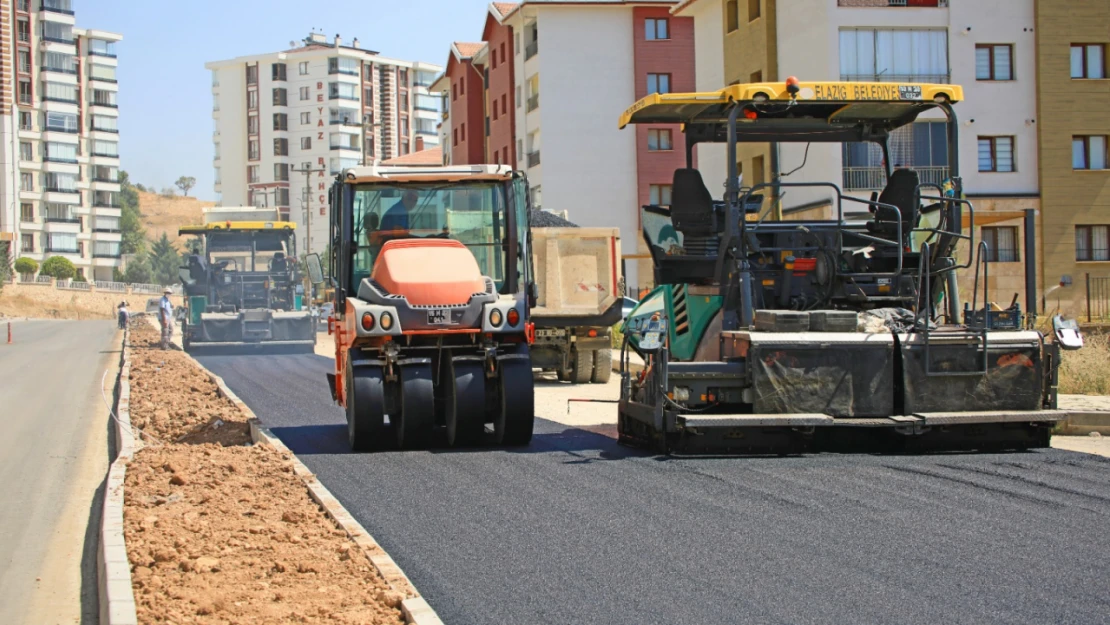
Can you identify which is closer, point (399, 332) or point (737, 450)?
point (737, 450)

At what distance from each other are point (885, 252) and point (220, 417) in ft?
26.5

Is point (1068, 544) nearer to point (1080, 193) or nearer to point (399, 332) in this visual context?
point (399, 332)

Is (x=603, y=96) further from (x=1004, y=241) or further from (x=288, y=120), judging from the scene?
(x=288, y=120)

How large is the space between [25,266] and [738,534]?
309ft

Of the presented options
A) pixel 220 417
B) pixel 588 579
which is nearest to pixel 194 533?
pixel 588 579

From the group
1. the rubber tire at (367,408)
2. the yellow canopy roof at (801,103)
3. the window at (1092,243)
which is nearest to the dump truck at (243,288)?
the rubber tire at (367,408)

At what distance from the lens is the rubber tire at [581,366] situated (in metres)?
21.4

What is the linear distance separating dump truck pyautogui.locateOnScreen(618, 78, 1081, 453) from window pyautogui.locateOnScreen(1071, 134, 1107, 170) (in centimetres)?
2991

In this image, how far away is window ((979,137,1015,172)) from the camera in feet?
128

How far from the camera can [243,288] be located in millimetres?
32344

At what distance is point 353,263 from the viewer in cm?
1253

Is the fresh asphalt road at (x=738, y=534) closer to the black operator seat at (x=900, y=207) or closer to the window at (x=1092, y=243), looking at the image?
the black operator seat at (x=900, y=207)

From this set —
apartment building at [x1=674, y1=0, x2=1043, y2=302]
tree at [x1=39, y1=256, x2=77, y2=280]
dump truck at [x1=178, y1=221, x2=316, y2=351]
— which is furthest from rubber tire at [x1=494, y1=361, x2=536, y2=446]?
tree at [x1=39, y1=256, x2=77, y2=280]

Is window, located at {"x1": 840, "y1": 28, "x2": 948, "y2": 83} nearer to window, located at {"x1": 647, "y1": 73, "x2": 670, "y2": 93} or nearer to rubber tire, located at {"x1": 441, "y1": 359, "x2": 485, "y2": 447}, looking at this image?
window, located at {"x1": 647, "y1": 73, "x2": 670, "y2": 93}
